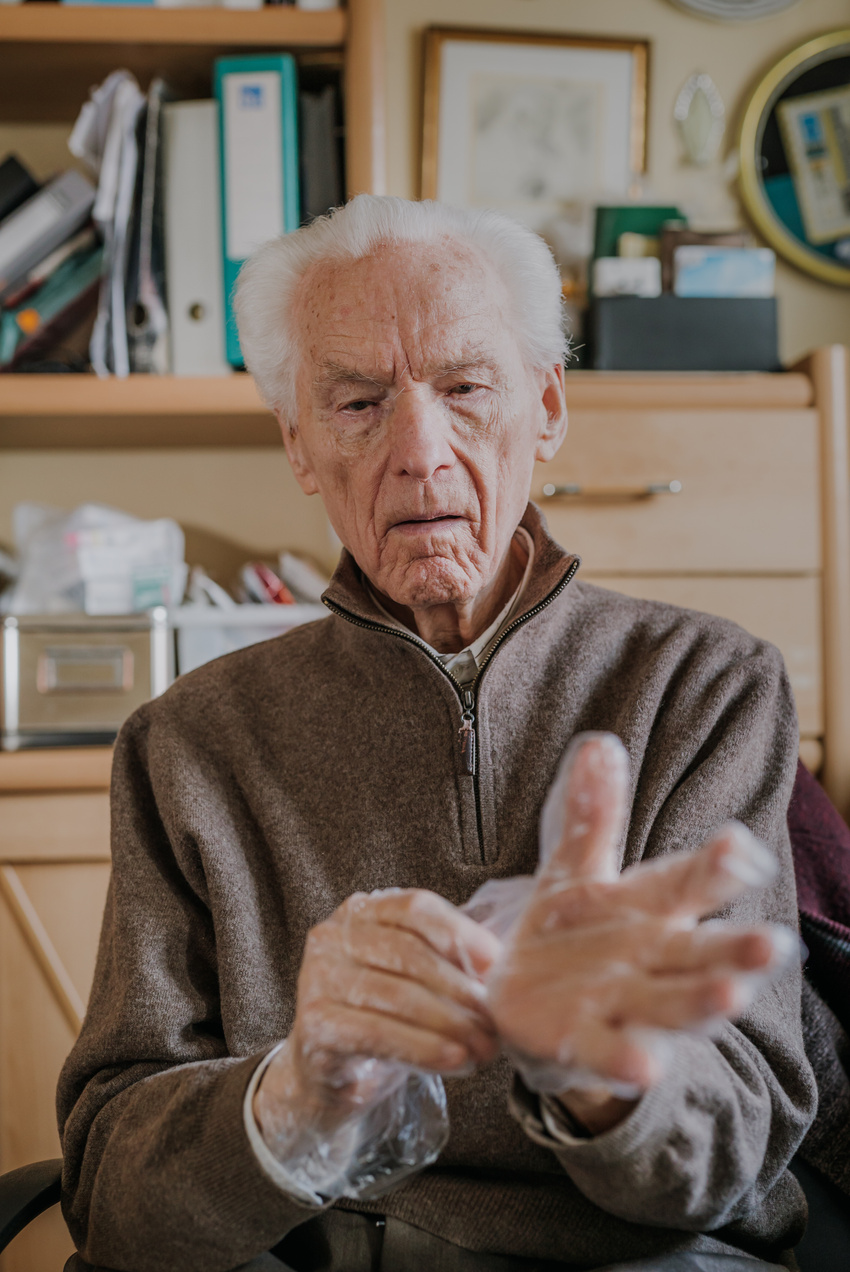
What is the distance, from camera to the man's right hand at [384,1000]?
57 centimetres

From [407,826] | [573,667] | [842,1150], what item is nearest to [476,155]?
[573,667]

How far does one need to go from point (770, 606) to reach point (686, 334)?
18.6 inches

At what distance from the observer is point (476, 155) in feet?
6.95

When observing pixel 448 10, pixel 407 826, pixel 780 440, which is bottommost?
pixel 407 826

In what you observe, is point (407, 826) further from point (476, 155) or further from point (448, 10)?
point (448, 10)

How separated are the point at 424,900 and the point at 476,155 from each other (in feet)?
6.25

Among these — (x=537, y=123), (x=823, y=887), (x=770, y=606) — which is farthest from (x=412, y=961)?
(x=537, y=123)

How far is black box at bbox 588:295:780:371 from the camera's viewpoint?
5.57 ft

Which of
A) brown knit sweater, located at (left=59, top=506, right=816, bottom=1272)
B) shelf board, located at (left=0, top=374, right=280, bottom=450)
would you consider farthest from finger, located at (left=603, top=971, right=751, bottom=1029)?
shelf board, located at (left=0, top=374, right=280, bottom=450)

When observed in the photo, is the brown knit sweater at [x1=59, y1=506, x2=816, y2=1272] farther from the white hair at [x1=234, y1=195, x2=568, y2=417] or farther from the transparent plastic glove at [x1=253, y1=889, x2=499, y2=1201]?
the white hair at [x1=234, y1=195, x2=568, y2=417]

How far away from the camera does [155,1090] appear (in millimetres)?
836

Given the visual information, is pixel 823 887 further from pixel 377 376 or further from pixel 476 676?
pixel 377 376

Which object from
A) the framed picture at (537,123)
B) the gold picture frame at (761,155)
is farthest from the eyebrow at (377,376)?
the gold picture frame at (761,155)

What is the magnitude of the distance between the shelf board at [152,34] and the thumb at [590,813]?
148cm
